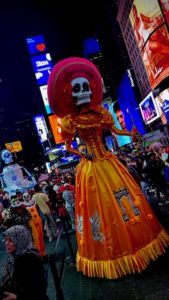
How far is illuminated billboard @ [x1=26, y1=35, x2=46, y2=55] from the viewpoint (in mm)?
48000

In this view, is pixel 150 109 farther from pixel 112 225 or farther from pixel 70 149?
pixel 112 225

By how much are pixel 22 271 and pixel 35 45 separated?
165ft

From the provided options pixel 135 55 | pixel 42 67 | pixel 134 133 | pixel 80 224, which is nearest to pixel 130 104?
pixel 135 55

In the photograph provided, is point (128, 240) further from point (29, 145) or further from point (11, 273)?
point (29, 145)

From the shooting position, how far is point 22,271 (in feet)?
8.92

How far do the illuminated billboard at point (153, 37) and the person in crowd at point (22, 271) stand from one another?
18336mm

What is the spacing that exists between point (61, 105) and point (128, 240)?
102 inches

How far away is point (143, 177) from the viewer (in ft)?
33.9

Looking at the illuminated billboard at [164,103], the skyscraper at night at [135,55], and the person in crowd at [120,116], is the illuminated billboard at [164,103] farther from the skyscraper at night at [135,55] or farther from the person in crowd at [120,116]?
the person in crowd at [120,116]

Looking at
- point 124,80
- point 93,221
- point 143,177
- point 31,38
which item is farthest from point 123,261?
point 31,38

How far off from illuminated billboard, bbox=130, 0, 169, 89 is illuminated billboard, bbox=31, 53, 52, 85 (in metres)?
22.6

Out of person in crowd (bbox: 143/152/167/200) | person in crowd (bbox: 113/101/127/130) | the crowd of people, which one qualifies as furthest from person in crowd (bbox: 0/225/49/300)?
person in crowd (bbox: 113/101/127/130)

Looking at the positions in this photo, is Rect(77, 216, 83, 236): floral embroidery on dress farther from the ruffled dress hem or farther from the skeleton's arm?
the skeleton's arm

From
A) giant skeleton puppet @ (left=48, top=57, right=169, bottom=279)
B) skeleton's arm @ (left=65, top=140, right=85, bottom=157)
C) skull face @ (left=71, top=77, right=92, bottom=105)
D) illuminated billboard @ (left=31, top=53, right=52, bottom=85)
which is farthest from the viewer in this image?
illuminated billboard @ (left=31, top=53, right=52, bottom=85)
